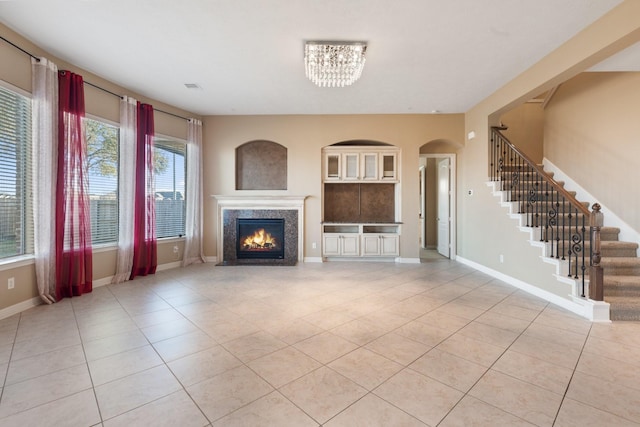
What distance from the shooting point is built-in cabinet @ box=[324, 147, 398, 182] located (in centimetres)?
611

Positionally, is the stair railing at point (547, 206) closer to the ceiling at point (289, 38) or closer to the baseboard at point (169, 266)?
the ceiling at point (289, 38)

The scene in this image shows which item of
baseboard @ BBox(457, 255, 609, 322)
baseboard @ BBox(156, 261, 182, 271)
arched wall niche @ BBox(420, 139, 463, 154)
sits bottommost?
baseboard @ BBox(457, 255, 609, 322)

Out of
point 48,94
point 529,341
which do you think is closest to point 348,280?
point 529,341

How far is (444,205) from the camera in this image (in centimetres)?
686

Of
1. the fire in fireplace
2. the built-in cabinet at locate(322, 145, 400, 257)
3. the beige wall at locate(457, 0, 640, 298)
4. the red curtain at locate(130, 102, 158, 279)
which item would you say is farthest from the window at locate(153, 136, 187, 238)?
the beige wall at locate(457, 0, 640, 298)

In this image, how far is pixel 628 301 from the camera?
10.1ft

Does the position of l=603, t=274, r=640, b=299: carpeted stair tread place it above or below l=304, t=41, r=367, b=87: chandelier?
below

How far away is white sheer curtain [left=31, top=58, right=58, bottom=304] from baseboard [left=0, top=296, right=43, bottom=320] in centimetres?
7

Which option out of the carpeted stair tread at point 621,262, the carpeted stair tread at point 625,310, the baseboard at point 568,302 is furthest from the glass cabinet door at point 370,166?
the carpeted stair tread at point 625,310

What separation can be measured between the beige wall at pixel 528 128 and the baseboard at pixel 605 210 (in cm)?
50

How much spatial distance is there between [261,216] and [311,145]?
1931 millimetres

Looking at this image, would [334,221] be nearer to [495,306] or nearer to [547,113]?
[495,306]

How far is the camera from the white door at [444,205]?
6645mm

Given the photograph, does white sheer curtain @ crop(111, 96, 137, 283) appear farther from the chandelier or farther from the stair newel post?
the stair newel post
